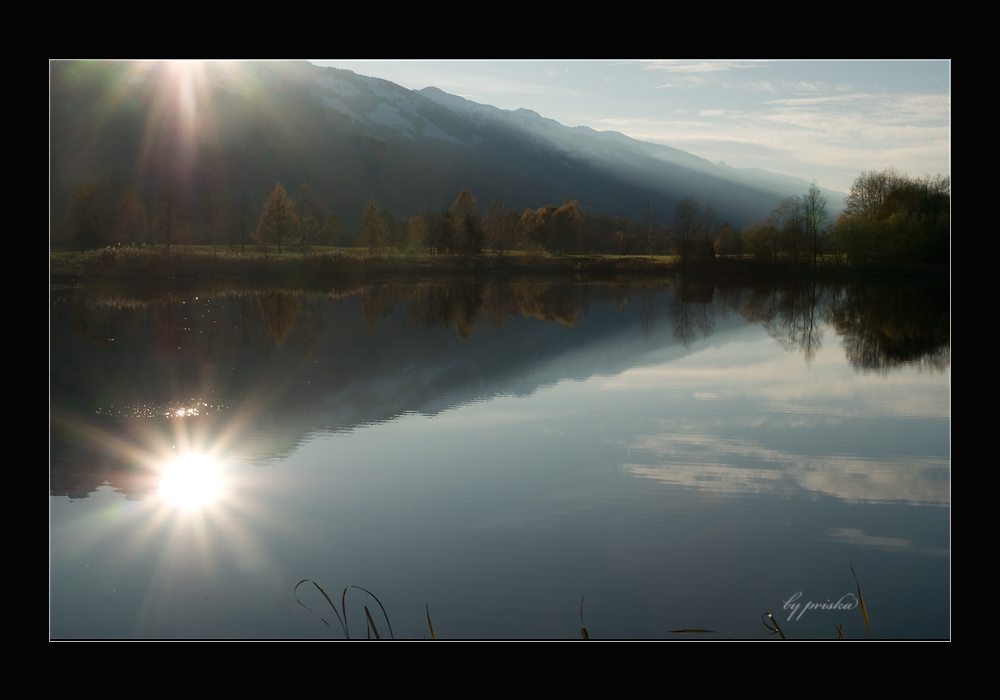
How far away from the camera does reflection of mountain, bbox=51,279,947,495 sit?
40.3 ft

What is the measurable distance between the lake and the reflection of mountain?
133 millimetres

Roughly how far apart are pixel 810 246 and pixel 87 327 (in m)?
50.1

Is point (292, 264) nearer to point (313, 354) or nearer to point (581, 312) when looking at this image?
point (581, 312)

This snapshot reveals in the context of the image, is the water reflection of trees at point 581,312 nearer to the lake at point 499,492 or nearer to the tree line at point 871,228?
the lake at point 499,492

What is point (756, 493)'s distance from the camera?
8.95m

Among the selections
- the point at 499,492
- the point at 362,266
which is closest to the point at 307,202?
the point at 362,266

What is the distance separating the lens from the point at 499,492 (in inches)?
Answer: 349

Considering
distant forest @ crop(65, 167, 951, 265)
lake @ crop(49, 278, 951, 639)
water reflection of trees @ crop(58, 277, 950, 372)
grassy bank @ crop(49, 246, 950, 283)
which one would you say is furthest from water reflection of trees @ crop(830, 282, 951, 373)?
grassy bank @ crop(49, 246, 950, 283)

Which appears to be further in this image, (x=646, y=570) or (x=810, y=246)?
(x=810, y=246)

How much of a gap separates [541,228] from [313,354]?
6904 cm

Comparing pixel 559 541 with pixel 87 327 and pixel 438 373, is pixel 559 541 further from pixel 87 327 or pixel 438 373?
pixel 87 327

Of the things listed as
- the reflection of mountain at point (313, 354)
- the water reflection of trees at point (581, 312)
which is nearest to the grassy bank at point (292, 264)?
the water reflection of trees at point (581, 312)

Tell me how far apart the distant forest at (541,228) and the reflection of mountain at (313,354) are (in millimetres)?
19138
